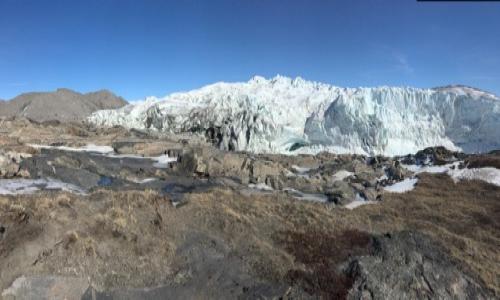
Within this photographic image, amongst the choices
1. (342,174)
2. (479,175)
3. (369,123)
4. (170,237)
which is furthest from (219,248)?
(369,123)

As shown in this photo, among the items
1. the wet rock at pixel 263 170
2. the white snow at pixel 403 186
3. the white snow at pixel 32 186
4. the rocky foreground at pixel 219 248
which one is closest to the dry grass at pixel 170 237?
the rocky foreground at pixel 219 248

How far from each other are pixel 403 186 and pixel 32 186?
2517 cm

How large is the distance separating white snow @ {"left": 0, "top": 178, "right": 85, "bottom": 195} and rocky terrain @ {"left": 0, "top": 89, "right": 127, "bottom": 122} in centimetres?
9750

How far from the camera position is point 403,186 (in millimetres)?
32844

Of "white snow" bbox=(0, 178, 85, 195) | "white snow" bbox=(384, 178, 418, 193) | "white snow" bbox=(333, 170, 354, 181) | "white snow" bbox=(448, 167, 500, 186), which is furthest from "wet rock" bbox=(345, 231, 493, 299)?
"white snow" bbox=(333, 170, 354, 181)

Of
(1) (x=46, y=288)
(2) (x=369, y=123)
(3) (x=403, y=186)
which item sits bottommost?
(3) (x=403, y=186)

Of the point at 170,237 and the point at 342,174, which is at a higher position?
the point at 170,237

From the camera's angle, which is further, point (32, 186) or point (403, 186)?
point (403, 186)

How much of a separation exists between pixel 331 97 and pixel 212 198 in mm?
54308

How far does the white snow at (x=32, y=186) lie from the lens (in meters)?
18.4

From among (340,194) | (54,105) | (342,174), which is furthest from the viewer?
(54,105)

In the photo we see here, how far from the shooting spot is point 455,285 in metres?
12.8

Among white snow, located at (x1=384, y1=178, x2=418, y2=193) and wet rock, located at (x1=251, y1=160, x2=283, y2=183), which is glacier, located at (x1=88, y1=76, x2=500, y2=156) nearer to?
→ wet rock, located at (x1=251, y1=160, x2=283, y2=183)

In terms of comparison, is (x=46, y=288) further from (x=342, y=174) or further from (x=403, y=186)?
(x=342, y=174)
